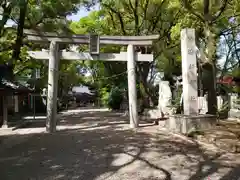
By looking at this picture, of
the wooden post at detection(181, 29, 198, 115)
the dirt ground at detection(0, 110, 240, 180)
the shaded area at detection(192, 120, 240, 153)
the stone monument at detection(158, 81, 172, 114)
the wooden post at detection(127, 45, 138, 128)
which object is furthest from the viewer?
the stone monument at detection(158, 81, 172, 114)

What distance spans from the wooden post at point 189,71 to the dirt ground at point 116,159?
5.80 ft

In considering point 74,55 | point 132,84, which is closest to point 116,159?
point 132,84

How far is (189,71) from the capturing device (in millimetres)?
12164

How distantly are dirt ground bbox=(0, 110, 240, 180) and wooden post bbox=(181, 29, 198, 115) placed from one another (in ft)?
5.80

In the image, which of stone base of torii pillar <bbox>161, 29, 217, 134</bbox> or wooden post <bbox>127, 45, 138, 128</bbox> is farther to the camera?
wooden post <bbox>127, 45, 138, 128</bbox>

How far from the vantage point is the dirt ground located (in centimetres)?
658

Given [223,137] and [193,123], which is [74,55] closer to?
[193,123]

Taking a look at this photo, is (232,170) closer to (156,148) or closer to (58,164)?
(156,148)

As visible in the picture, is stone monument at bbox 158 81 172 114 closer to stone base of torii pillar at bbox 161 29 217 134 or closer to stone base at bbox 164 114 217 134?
stone base of torii pillar at bbox 161 29 217 134

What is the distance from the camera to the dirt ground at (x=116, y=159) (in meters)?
6.58

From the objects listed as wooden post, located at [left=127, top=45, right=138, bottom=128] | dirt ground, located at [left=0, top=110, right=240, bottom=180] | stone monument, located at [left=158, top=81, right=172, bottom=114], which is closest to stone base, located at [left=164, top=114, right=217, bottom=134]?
dirt ground, located at [left=0, top=110, right=240, bottom=180]

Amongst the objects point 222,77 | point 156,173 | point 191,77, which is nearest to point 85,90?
point 222,77

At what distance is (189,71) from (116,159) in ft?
19.0

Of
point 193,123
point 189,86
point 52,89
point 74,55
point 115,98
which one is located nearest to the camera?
point 193,123
